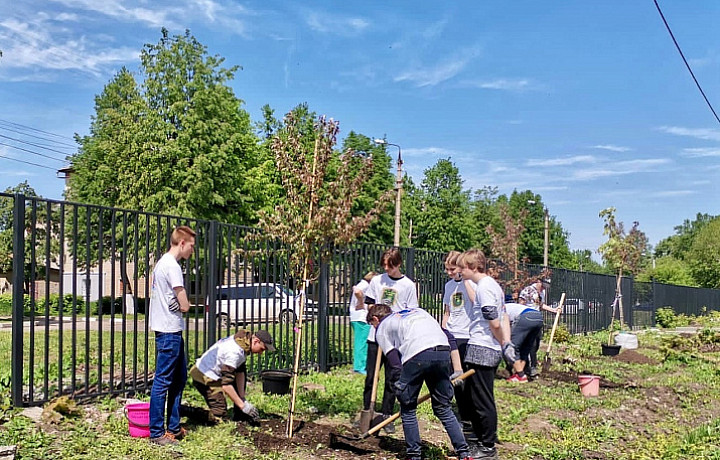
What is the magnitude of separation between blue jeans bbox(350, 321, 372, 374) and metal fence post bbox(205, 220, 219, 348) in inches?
84.3

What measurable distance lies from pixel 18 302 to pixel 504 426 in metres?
5.10

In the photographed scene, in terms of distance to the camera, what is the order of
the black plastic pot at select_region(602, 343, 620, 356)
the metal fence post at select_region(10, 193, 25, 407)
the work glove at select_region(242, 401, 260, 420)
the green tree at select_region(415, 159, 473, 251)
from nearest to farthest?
the metal fence post at select_region(10, 193, 25, 407) < the work glove at select_region(242, 401, 260, 420) < the black plastic pot at select_region(602, 343, 620, 356) < the green tree at select_region(415, 159, 473, 251)

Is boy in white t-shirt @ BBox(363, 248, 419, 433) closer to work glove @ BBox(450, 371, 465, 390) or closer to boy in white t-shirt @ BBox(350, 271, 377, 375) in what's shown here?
work glove @ BBox(450, 371, 465, 390)

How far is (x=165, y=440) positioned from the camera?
572 centimetres

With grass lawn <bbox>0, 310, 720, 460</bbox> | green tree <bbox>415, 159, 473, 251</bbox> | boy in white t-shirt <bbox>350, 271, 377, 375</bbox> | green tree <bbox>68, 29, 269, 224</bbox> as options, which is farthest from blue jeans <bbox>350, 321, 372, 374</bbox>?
green tree <bbox>415, 159, 473, 251</bbox>

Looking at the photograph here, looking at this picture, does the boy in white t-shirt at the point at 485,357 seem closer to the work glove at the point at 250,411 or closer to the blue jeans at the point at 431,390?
the blue jeans at the point at 431,390

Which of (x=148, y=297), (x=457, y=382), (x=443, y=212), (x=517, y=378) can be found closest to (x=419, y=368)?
(x=457, y=382)

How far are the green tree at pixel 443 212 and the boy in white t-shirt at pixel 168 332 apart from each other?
1234 inches

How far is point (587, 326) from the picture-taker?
20172 millimetres

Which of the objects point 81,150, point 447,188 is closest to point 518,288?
point 81,150

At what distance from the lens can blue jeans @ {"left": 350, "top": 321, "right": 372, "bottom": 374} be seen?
31.4 ft

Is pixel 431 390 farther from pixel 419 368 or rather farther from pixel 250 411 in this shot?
pixel 250 411

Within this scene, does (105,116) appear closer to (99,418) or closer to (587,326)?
(587,326)

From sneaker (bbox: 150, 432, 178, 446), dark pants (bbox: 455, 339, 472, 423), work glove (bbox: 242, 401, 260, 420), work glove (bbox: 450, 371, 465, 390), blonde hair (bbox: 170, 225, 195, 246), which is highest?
blonde hair (bbox: 170, 225, 195, 246)
